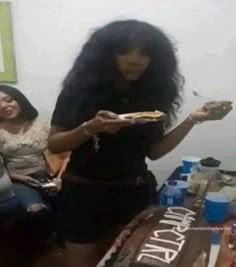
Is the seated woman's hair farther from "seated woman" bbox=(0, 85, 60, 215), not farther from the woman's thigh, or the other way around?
the woman's thigh

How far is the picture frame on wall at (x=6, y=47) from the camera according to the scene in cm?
208

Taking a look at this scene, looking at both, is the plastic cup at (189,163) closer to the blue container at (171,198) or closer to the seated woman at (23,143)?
the blue container at (171,198)

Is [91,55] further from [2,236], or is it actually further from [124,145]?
[2,236]

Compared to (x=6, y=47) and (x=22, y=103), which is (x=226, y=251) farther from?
(x=6, y=47)

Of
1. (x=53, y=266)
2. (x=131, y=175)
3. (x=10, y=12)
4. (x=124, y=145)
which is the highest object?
(x=10, y=12)

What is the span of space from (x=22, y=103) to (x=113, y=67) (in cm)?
78

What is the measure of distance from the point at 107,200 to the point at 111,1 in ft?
2.94

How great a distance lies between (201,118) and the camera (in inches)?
59.8

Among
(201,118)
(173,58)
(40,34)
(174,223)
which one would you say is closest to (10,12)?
(40,34)

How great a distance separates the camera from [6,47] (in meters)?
2.11

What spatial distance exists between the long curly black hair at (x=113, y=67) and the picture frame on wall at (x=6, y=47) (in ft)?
2.32

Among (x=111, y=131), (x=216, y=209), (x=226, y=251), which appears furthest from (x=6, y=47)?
(x=226, y=251)

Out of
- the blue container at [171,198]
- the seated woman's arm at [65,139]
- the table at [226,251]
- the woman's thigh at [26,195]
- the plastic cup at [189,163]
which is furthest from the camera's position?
the woman's thigh at [26,195]

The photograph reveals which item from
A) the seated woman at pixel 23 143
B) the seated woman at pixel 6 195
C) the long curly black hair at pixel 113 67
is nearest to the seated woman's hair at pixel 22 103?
the seated woman at pixel 23 143
